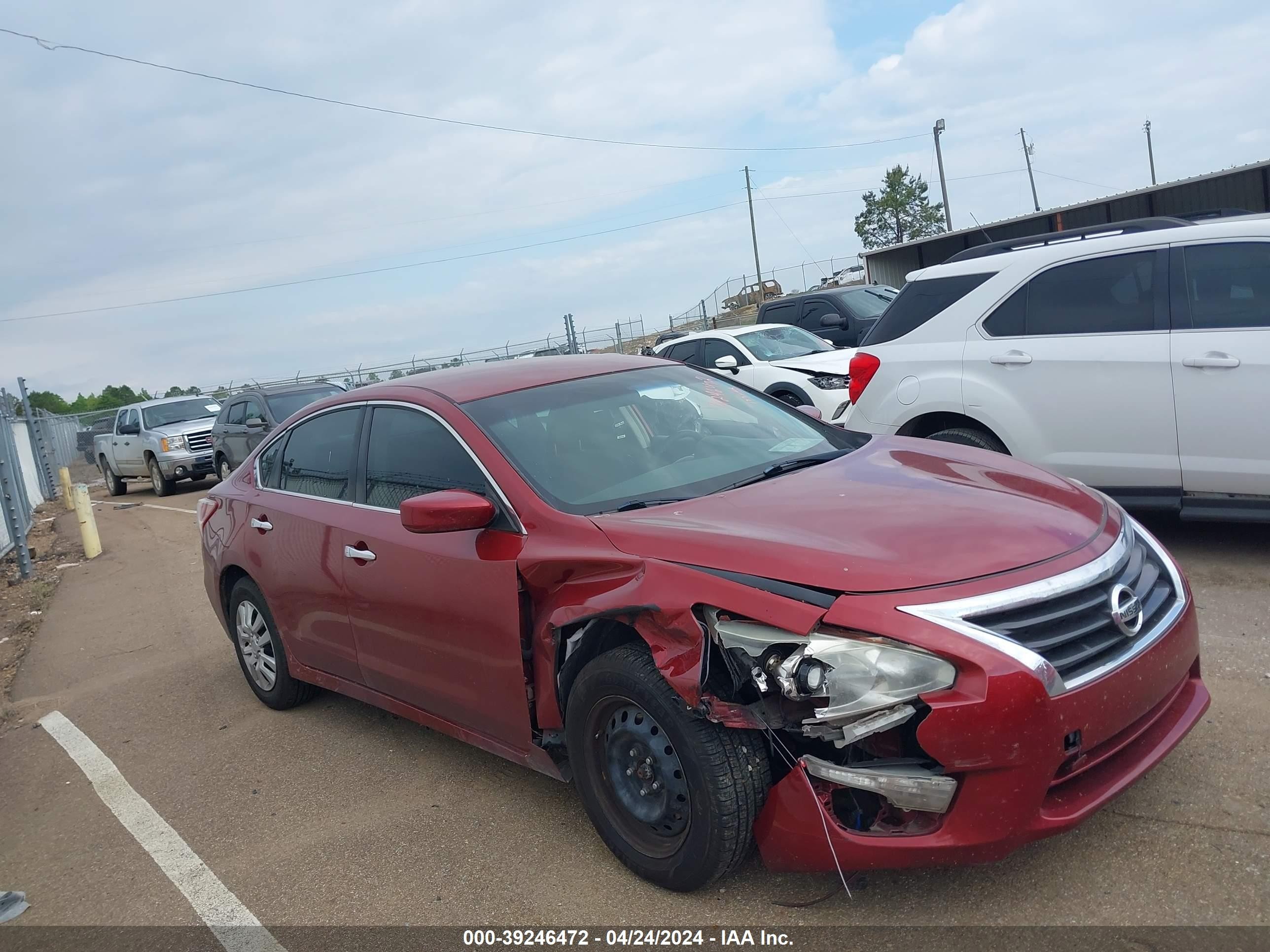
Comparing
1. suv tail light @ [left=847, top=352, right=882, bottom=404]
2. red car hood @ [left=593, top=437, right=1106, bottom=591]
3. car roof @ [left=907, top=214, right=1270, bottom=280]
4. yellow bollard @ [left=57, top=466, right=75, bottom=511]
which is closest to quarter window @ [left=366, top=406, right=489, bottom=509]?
red car hood @ [left=593, top=437, right=1106, bottom=591]

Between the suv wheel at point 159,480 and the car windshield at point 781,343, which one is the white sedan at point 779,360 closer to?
the car windshield at point 781,343

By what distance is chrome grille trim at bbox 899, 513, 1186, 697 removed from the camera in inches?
105

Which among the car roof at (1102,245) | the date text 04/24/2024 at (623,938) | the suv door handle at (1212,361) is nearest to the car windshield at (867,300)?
the car roof at (1102,245)

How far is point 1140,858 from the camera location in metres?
3.05

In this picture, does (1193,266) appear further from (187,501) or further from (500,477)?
(187,501)

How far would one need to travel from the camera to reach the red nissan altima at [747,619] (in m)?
2.70

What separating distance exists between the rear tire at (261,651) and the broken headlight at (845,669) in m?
3.28

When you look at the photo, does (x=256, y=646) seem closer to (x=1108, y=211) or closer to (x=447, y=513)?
(x=447, y=513)

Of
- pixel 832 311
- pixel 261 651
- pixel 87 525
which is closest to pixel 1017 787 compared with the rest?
pixel 261 651

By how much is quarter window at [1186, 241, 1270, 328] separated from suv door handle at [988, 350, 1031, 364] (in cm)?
91

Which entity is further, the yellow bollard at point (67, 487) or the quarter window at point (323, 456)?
the yellow bollard at point (67, 487)

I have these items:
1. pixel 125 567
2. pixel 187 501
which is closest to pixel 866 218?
pixel 187 501

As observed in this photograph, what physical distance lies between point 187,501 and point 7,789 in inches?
578

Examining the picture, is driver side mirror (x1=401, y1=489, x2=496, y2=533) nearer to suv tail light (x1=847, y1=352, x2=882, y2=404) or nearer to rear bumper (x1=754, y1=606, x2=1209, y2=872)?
rear bumper (x1=754, y1=606, x2=1209, y2=872)
